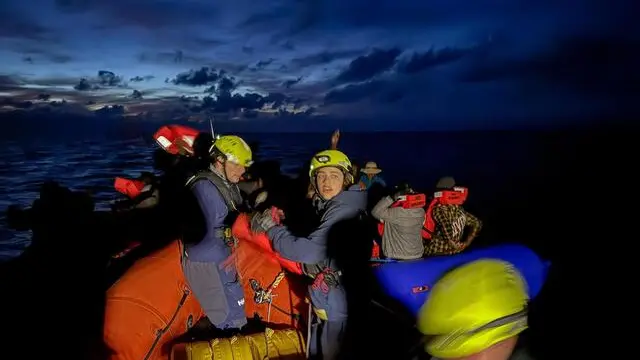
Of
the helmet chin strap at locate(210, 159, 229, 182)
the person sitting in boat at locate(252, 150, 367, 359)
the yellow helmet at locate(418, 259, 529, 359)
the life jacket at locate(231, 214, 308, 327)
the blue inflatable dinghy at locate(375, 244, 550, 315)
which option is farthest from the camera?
the life jacket at locate(231, 214, 308, 327)

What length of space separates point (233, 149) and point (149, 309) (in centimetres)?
155

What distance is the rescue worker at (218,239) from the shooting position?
3943 millimetres

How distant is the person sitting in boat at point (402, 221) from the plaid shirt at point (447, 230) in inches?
19.7

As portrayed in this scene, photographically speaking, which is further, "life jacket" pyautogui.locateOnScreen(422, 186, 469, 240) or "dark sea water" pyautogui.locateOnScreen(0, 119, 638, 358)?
"dark sea water" pyautogui.locateOnScreen(0, 119, 638, 358)

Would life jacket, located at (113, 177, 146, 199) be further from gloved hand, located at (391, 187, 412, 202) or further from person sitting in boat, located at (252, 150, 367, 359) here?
gloved hand, located at (391, 187, 412, 202)

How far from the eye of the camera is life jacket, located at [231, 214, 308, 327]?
Answer: 4.50 m

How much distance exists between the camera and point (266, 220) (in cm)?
345

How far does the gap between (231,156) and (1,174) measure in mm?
19911

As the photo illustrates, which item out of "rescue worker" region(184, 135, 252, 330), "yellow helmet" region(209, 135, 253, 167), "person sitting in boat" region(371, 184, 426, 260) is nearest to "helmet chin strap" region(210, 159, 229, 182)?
"rescue worker" region(184, 135, 252, 330)

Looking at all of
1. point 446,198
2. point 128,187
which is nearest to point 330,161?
point 446,198

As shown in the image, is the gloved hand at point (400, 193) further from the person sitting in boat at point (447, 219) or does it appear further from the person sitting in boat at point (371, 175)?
the person sitting in boat at point (371, 175)

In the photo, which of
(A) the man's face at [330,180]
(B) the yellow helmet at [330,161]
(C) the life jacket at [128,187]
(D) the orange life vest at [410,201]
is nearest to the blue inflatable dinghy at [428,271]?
(A) the man's face at [330,180]

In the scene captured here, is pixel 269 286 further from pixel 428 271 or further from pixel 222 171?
pixel 428 271

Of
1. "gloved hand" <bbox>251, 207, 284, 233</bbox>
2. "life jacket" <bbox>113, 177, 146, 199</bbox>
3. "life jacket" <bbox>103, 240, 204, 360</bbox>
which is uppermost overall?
"gloved hand" <bbox>251, 207, 284, 233</bbox>
